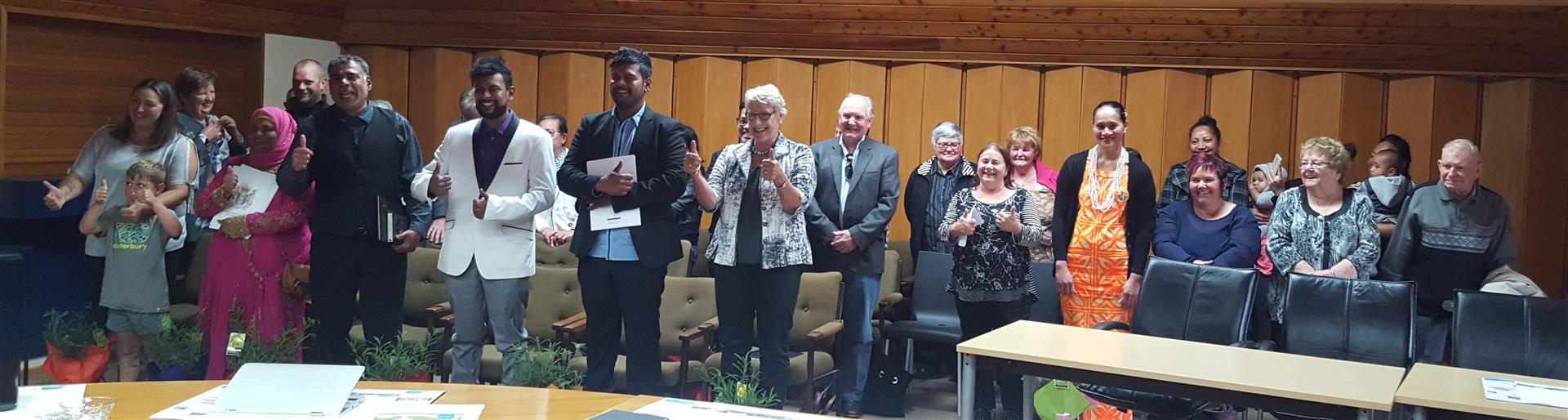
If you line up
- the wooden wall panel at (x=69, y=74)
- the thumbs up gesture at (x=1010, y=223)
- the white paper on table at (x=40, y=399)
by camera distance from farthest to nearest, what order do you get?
the wooden wall panel at (x=69, y=74), the thumbs up gesture at (x=1010, y=223), the white paper on table at (x=40, y=399)

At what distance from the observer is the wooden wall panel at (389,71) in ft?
23.8

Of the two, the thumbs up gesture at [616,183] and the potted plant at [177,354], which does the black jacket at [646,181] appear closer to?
the thumbs up gesture at [616,183]

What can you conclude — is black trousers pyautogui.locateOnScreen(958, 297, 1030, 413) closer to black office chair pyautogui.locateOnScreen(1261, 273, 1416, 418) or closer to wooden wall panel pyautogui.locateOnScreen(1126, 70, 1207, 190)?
black office chair pyautogui.locateOnScreen(1261, 273, 1416, 418)

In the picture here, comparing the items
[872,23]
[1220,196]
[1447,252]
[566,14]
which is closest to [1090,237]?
[1220,196]

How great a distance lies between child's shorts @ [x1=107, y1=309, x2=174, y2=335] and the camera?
15.5ft

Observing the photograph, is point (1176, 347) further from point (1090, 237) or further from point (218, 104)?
point (218, 104)

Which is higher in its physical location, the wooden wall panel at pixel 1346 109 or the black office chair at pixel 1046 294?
the wooden wall panel at pixel 1346 109

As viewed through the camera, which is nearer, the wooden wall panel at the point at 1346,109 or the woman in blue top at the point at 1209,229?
the woman in blue top at the point at 1209,229

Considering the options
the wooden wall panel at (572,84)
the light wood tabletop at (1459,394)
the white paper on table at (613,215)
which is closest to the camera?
the light wood tabletop at (1459,394)

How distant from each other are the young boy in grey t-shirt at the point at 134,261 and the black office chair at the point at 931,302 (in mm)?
2883

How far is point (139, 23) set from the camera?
5.86 metres

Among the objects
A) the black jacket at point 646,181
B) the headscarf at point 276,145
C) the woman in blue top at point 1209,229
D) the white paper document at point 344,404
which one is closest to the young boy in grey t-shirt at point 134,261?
the headscarf at point 276,145

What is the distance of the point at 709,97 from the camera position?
277 inches

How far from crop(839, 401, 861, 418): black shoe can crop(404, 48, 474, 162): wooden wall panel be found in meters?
3.55
